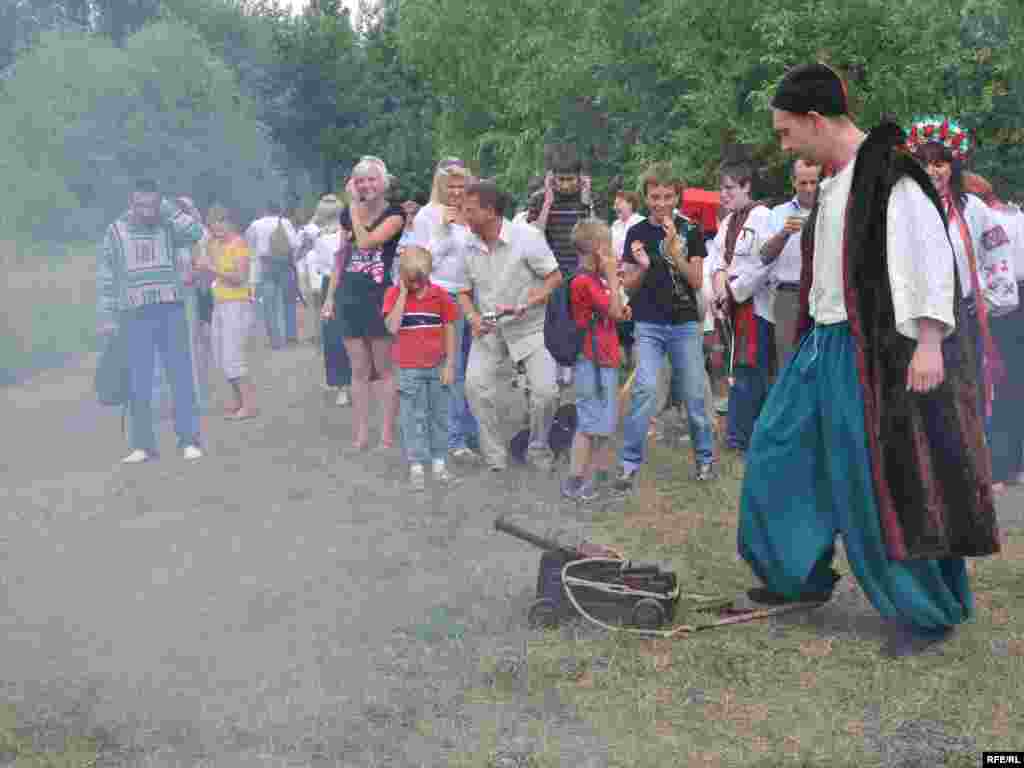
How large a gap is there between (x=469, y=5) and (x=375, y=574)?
55.7ft

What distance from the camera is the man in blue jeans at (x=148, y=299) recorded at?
918 centimetres

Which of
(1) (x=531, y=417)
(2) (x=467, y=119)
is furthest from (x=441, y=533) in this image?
(2) (x=467, y=119)

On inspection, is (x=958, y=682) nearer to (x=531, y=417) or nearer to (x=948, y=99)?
(x=531, y=417)

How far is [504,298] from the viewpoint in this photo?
8.23 metres

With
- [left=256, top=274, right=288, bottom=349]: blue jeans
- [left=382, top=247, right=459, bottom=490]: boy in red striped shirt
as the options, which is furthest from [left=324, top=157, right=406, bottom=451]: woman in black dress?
[left=256, top=274, right=288, bottom=349]: blue jeans

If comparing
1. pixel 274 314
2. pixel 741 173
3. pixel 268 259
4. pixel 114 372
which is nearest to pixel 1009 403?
pixel 741 173

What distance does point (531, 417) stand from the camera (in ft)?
28.1

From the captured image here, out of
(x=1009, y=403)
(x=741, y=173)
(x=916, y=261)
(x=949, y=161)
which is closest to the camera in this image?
(x=916, y=261)

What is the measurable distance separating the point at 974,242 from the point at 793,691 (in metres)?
3.43

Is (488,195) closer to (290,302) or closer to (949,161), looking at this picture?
(949,161)

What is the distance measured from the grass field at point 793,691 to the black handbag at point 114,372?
5.14m

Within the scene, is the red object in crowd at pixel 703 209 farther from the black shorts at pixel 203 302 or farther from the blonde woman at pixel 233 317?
the black shorts at pixel 203 302

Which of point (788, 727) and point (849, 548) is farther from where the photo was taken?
point (849, 548)

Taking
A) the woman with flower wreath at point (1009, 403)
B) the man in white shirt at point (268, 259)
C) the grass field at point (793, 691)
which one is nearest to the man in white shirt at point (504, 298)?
the woman with flower wreath at point (1009, 403)
